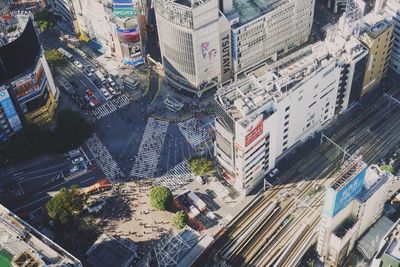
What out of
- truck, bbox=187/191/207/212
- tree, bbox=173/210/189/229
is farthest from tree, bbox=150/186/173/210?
truck, bbox=187/191/207/212

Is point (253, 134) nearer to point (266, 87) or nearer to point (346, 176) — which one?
point (266, 87)

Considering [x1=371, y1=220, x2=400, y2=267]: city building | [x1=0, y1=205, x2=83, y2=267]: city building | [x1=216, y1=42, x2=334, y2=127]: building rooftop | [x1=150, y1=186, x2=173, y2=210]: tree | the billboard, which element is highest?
[x1=216, y1=42, x2=334, y2=127]: building rooftop

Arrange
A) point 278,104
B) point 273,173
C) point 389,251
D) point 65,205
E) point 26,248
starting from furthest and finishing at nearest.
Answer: point 273,173, point 65,205, point 278,104, point 389,251, point 26,248

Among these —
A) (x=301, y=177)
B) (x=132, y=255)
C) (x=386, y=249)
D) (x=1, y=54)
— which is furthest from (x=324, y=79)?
(x=1, y=54)

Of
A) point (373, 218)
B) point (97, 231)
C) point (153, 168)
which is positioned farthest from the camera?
point (153, 168)

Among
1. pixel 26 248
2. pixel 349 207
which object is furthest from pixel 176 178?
pixel 349 207

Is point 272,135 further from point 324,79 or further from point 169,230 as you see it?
point 169,230

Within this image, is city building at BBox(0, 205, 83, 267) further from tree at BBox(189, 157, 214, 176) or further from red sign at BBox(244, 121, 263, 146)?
red sign at BBox(244, 121, 263, 146)
